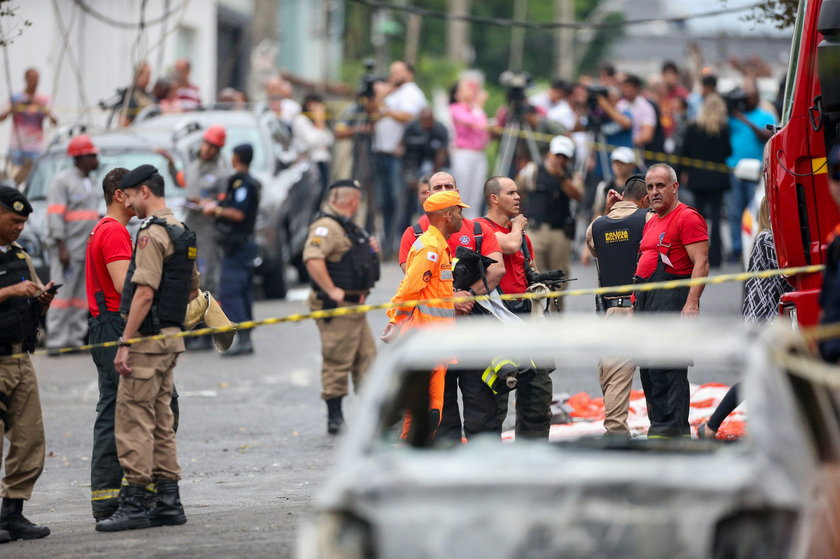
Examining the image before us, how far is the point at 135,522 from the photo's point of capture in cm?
816

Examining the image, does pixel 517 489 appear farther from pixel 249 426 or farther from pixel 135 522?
pixel 249 426

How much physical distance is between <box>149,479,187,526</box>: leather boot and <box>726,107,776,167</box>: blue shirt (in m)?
11.8

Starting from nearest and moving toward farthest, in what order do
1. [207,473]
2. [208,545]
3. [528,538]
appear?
[528,538] → [208,545] → [207,473]

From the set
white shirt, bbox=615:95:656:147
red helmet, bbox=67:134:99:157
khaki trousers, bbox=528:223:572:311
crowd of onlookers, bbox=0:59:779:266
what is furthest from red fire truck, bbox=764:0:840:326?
white shirt, bbox=615:95:656:147

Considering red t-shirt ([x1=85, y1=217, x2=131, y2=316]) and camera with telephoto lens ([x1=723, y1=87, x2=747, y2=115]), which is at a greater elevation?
Result: camera with telephoto lens ([x1=723, y1=87, x2=747, y2=115])

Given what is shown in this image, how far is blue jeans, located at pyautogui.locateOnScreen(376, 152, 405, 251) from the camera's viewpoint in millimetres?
20453

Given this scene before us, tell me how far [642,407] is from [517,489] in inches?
270

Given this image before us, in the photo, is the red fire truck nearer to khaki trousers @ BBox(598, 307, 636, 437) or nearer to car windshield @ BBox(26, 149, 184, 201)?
khaki trousers @ BBox(598, 307, 636, 437)

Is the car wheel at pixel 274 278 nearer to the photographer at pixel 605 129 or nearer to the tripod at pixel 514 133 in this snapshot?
the tripod at pixel 514 133

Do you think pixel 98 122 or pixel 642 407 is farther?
pixel 98 122

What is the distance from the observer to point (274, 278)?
17.8 m

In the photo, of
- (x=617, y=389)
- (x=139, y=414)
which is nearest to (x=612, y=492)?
(x=139, y=414)

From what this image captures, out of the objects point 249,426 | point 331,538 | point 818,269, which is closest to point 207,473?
point 249,426

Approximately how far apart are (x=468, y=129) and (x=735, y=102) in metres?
3.91
